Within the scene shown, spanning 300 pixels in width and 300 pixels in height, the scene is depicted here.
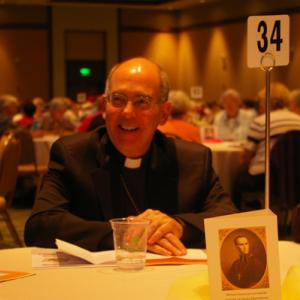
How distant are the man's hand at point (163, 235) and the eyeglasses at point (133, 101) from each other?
1.53ft

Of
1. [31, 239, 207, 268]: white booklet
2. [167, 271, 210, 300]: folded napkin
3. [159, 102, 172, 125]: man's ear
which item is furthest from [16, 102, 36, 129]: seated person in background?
[167, 271, 210, 300]: folded napkin

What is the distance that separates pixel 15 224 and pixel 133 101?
5053mm

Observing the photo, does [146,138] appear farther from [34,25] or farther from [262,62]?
[34,25]

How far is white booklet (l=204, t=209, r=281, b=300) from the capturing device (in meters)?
1.33

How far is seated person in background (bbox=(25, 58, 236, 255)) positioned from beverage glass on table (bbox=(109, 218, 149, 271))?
1.77ft

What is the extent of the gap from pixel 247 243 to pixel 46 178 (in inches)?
49.0

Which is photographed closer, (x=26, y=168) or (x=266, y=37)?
(x=266, y=37)

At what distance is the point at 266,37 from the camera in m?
1.91

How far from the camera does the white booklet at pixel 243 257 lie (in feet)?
4.36

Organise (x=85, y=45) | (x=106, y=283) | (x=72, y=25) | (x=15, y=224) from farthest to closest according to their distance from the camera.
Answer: (x=85, y=45)
(x=72, y=25)
(x=15, y=224)
(x=106, y=283)

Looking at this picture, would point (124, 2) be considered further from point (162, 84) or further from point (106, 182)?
point (106, 182)

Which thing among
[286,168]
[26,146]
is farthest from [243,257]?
[26,146]

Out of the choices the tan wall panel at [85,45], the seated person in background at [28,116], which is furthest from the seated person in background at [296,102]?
the tan wall panel at [85,45]

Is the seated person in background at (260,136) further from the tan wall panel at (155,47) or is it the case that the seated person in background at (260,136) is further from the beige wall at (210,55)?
the tan wall panel at (155,47)
